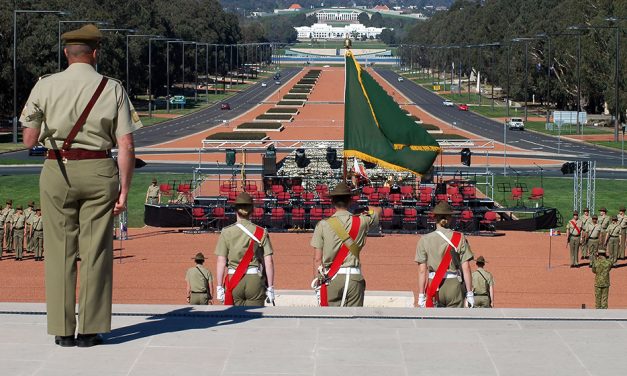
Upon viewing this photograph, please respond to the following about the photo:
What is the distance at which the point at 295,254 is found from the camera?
37.0 metres

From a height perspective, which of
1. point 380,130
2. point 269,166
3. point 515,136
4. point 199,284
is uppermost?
point 380,130

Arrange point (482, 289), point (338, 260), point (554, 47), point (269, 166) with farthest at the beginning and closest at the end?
point (554, 47), point (269, 166), point (482, 289), point (338, 260)

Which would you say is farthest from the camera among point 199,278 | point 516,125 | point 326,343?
point 516,125

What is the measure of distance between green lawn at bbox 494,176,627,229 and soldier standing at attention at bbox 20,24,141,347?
123 ft

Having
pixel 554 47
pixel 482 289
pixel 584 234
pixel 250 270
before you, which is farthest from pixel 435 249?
Answer: pixel 554 47

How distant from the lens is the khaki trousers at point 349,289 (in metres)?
13.1

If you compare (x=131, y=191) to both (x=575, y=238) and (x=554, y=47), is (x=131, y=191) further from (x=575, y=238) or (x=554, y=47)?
(x=554, y=47)

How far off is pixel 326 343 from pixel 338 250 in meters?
2.61

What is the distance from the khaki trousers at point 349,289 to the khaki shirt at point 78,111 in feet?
12.0

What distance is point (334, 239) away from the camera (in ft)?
42.5

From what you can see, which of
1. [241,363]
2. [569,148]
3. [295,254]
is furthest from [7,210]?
[569,148]

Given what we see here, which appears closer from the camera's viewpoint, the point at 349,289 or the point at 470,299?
the point at 349,289

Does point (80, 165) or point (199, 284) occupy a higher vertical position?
point (80, 165)

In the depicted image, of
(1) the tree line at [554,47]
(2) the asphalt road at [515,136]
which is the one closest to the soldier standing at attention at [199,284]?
(2) the asphalt road at [515,136]
